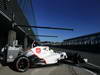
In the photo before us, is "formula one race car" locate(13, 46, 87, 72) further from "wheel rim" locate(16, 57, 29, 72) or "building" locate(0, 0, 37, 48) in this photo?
"building" locate(0, 0, 37, 48)

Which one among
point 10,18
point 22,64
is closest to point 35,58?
point 22,64

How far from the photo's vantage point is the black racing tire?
679 centimetres

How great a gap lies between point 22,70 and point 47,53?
6.47 feet

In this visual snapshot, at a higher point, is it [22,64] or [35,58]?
[35,58]

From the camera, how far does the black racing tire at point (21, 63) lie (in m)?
6.79

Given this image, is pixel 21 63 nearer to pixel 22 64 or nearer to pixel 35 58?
pixel 22 64

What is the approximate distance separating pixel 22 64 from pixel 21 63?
0.24ft

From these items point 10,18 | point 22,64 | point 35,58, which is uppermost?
point 10,18

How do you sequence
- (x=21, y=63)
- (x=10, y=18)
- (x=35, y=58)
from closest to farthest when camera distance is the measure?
(x=21, y=63) → (x=35, y=58) → (x=10, y=18)

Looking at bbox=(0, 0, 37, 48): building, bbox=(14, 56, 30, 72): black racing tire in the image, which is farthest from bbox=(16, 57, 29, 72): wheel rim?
bbox=(0, 0, 37, 48): building

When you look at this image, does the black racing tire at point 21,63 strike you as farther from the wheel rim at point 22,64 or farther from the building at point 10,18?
the building at point 10,18

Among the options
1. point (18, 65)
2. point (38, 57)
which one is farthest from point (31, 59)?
point (18, 65)

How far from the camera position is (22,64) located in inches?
273

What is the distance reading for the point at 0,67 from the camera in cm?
747
